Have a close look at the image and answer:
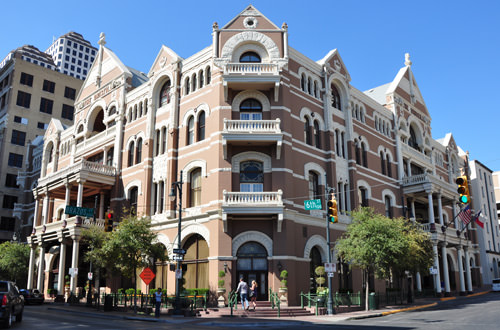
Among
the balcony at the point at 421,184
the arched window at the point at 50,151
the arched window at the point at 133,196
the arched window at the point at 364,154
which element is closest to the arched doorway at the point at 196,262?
the arched window at the point at 133,196

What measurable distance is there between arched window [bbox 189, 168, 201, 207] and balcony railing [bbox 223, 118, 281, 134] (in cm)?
453

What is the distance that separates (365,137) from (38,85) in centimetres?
5201

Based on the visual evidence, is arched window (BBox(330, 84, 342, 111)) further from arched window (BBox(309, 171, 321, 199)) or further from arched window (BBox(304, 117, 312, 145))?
arched window (BBox(309, 171, 321, 199))

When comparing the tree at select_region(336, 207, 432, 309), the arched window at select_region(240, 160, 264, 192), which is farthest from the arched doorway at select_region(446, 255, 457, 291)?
the arched window at select_region(240, 160, 264, 192)

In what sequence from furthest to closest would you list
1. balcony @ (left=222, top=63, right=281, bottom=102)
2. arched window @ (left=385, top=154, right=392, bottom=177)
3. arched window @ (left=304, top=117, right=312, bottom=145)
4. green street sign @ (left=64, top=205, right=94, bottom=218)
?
arched window @ (left=385, top=154, right=392, bottom=177)
arched window @ (left=304, top=117, right=312, bottom=145)
balcony @ (left=222, top=63, right=281, bottom=102)
green street sign @ (left=64, top=205, right=94, bottom=218)

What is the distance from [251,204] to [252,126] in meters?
5.46

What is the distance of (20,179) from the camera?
195 feet

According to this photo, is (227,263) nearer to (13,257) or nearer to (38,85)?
(13,257)

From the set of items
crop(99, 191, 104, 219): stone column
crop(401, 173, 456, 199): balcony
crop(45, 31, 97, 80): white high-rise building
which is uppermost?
crop(45, 31, 97, 80): white high-rise building

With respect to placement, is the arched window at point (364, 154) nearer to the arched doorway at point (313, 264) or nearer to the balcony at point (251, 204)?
the arched doorway at point (313, 264)

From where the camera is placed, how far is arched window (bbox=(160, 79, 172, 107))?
37469mm

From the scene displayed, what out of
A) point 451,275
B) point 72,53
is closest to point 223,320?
point 451,275

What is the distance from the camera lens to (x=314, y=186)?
3412 cm

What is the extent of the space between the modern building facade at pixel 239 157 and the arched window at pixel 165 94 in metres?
0.18
